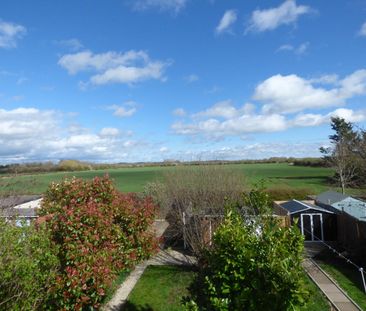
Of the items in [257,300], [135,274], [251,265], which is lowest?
[135,274]

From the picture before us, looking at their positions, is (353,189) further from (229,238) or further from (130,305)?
(229,238)

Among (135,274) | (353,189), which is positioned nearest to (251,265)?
(135,274)

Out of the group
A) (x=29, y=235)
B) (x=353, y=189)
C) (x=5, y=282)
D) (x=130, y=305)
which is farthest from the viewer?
(x=353, y=189)

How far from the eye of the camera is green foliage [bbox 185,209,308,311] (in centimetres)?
445

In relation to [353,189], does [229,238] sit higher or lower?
higher

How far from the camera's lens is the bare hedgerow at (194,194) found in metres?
22.8

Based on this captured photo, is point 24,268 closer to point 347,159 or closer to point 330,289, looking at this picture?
point 330,289

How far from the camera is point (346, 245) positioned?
2311 centimetres

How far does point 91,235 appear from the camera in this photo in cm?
1129

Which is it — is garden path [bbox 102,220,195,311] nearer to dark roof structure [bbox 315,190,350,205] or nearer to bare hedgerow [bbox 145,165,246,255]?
bare hedgerow [bbox 145,165,246,255]

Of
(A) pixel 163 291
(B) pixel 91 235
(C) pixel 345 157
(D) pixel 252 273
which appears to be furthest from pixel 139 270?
(C) pixel 345 157

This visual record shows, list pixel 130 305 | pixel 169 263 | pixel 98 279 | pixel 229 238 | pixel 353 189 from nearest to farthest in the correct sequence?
1. pixel 229 238
2. pixel 98 279
3. pixel 130 305
4. pixel 169 263
5. pixel 353 189

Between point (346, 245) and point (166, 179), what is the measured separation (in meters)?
16.8

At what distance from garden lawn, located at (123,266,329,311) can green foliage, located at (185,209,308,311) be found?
9.09m
